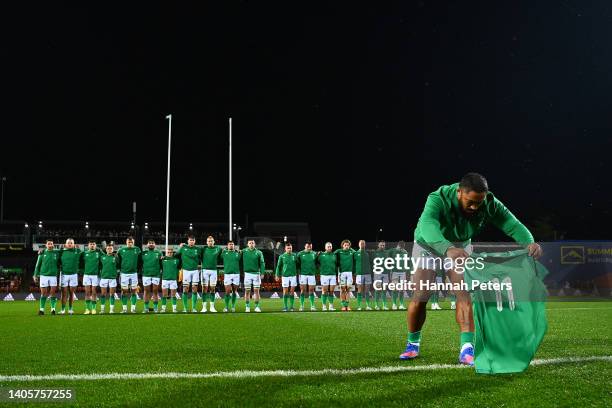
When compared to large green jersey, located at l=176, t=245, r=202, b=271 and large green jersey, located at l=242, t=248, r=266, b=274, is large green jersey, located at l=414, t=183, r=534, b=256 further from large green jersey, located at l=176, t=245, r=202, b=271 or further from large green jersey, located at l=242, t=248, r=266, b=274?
large green jersey, located at l=176, t=245, r=202, b=271

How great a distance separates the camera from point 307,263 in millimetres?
21094

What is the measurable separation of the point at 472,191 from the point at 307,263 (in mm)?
15864

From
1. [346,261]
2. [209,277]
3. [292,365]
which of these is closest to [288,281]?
[346,261]

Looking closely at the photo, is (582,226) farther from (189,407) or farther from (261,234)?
(189,407)

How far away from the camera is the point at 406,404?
4.19 meters

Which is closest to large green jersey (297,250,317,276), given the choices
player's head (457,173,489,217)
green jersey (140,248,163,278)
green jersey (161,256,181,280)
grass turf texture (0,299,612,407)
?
green jersey (161,256,181,280)

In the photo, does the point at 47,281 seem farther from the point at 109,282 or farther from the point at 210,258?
the point at 210,258

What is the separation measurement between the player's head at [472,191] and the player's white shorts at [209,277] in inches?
572

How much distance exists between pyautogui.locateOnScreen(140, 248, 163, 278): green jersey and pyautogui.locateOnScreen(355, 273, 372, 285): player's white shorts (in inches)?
258

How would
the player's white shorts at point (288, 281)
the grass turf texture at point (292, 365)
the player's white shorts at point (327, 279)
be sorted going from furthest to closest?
the player's white shorts at point (327, 279), the player's white shorts at point (288, 281), the grass turf texture at point (292, 365)

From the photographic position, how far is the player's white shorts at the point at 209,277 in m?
19.4

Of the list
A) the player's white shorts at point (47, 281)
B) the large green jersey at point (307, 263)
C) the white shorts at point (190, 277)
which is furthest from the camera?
the large green jersey at point (307, 263)

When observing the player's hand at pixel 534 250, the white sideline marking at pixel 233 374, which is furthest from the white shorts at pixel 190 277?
the player's hand at pixel 534 250

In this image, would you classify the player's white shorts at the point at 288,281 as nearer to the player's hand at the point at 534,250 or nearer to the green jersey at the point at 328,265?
the green jersey at the point at 328,265
